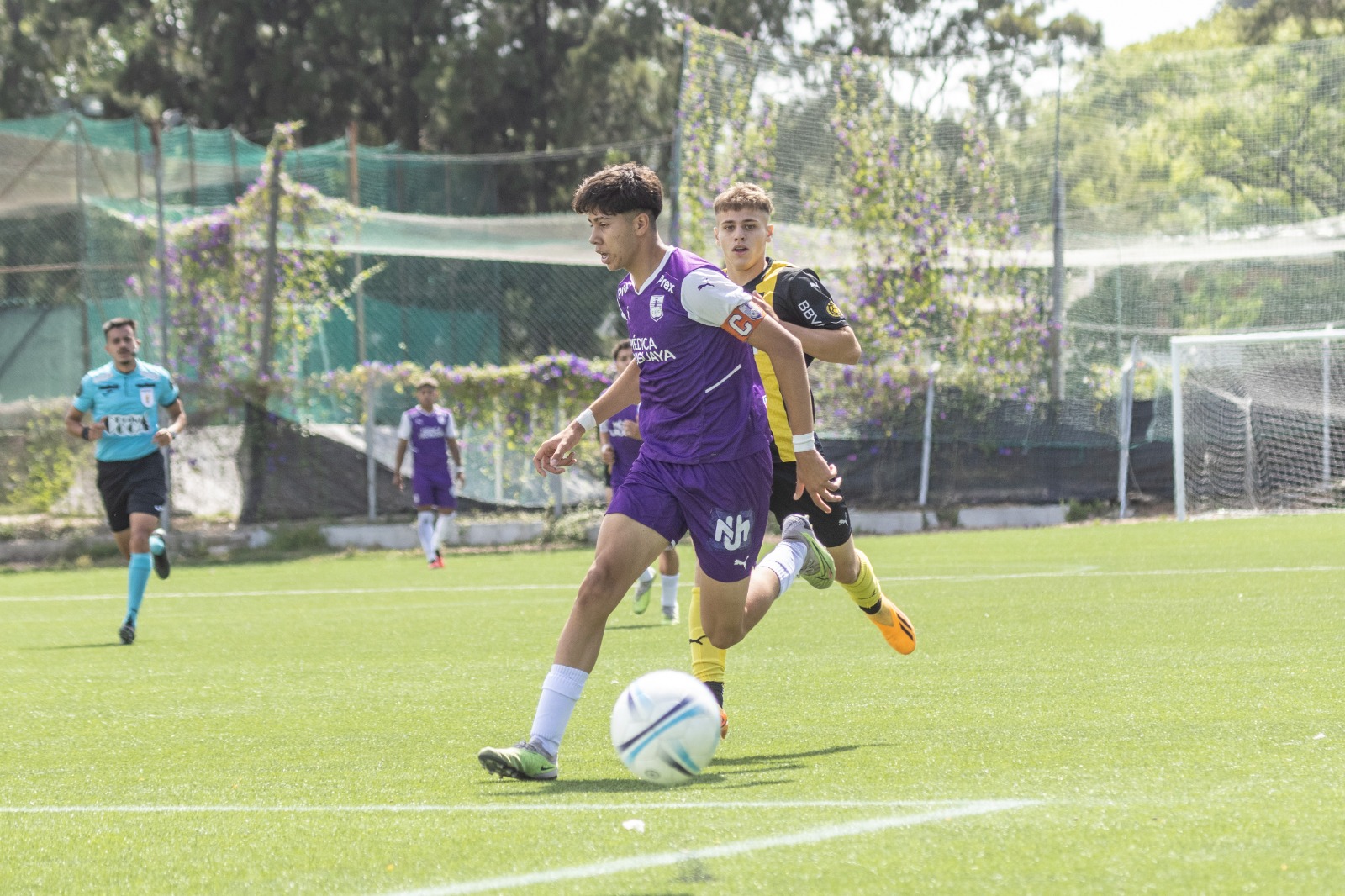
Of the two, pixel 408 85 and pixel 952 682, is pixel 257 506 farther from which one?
pixel 408 85

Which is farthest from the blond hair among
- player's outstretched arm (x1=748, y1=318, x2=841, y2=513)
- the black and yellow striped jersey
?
player's outstretched arm (x1=748, y1=318, x2=841, y2=513)

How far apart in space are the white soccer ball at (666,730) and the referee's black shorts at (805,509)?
93.7 inches

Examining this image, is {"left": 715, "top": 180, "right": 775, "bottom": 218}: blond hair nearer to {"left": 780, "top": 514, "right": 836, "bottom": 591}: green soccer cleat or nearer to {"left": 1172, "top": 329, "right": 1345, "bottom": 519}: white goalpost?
{"left": 780, "top": 514, "right": 836, "bottom": 591}: green soccer cleat

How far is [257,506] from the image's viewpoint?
1917 centimetres

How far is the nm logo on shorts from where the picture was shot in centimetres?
498

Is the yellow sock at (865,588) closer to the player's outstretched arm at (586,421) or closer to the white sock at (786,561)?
the white sock at (786,561)

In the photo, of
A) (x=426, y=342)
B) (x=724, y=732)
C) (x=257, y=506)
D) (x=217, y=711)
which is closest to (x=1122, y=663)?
(x=724, y=732)

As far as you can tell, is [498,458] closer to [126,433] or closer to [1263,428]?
[126,433]

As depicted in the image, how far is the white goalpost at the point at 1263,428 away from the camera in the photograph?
18766 mm

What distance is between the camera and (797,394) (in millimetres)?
4926

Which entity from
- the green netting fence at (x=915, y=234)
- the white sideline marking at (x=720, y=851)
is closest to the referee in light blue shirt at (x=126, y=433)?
the white sideline marking at (x=720, y=851)

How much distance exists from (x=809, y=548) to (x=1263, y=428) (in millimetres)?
14784

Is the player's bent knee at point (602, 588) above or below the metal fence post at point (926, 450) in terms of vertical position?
A: below

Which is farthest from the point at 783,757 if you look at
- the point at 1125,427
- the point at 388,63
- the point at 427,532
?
the point at 388,63
